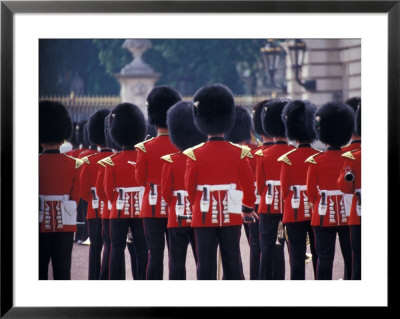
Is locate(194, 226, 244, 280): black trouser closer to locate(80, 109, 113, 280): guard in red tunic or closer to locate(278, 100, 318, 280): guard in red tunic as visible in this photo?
locate(278, 100, 318, 280): guard in red tunic

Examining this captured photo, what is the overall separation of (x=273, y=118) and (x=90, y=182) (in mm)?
1486

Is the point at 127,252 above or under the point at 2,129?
under

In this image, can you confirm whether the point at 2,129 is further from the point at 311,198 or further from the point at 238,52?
the point at 238,52

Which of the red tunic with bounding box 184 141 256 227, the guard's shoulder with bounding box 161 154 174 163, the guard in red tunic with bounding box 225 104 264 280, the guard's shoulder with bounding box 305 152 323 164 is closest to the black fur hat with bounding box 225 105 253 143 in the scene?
the guard in red tunic with bounding box 225 104 264 280

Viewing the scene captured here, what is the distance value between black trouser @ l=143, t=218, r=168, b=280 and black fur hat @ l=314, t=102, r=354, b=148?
122 centimetres

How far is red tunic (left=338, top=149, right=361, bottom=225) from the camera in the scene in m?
8.07

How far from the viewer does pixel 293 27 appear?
7.71 meters

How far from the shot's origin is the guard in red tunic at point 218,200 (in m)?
8.08

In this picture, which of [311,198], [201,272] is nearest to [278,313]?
[201,272]

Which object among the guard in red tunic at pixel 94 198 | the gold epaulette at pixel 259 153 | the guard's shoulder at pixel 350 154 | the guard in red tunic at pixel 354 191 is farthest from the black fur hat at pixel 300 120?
the guard in red tunic at pixel 94 198

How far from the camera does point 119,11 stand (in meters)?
7.63

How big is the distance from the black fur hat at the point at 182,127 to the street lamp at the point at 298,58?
0.82 metres

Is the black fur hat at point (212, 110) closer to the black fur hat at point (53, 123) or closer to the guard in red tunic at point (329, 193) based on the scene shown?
the guard in red tunic at point (329, 193)

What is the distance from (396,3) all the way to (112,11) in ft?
5.40
